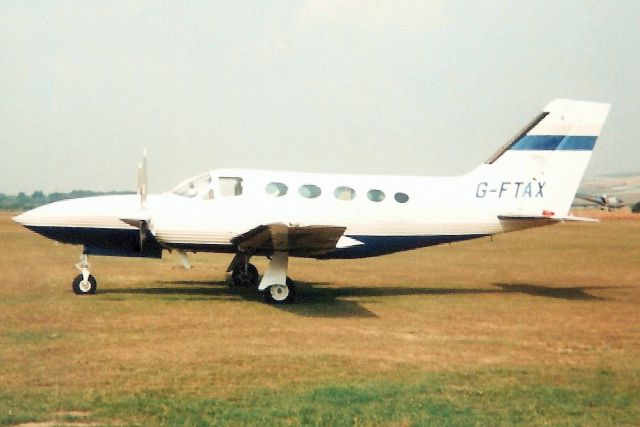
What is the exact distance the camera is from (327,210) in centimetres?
1344

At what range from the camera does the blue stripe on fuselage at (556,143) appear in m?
14.7

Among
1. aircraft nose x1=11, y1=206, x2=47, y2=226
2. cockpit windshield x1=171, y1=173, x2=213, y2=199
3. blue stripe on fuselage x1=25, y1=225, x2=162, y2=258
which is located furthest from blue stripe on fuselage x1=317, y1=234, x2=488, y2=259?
aircraft nose x1=11, y1=206, x2=47, y2=226

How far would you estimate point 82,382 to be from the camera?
6500mm

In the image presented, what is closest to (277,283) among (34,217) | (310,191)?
(310,191)

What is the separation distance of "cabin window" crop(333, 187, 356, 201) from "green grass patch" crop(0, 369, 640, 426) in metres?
7.06

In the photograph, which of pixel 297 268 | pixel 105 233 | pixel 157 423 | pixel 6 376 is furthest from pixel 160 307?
pixel 297 268

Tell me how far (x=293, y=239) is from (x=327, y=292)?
2.69 m

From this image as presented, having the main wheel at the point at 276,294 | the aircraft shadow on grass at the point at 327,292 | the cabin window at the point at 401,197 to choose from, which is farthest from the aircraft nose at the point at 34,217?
the cabin window at the point at 401,197

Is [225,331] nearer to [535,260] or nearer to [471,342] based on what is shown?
[471,342]

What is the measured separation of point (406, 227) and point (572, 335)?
4.93m

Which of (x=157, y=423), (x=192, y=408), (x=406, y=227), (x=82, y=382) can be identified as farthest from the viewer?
(x=406, y=227)

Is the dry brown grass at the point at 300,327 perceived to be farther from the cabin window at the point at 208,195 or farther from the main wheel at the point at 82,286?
the cabin window at the point at 208,195

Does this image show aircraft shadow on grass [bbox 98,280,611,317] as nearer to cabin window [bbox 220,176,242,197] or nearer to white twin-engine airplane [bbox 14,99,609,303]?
white twin-engine airplane [bbox 14,99,609,303]

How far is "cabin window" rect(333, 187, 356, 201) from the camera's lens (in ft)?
44.6
